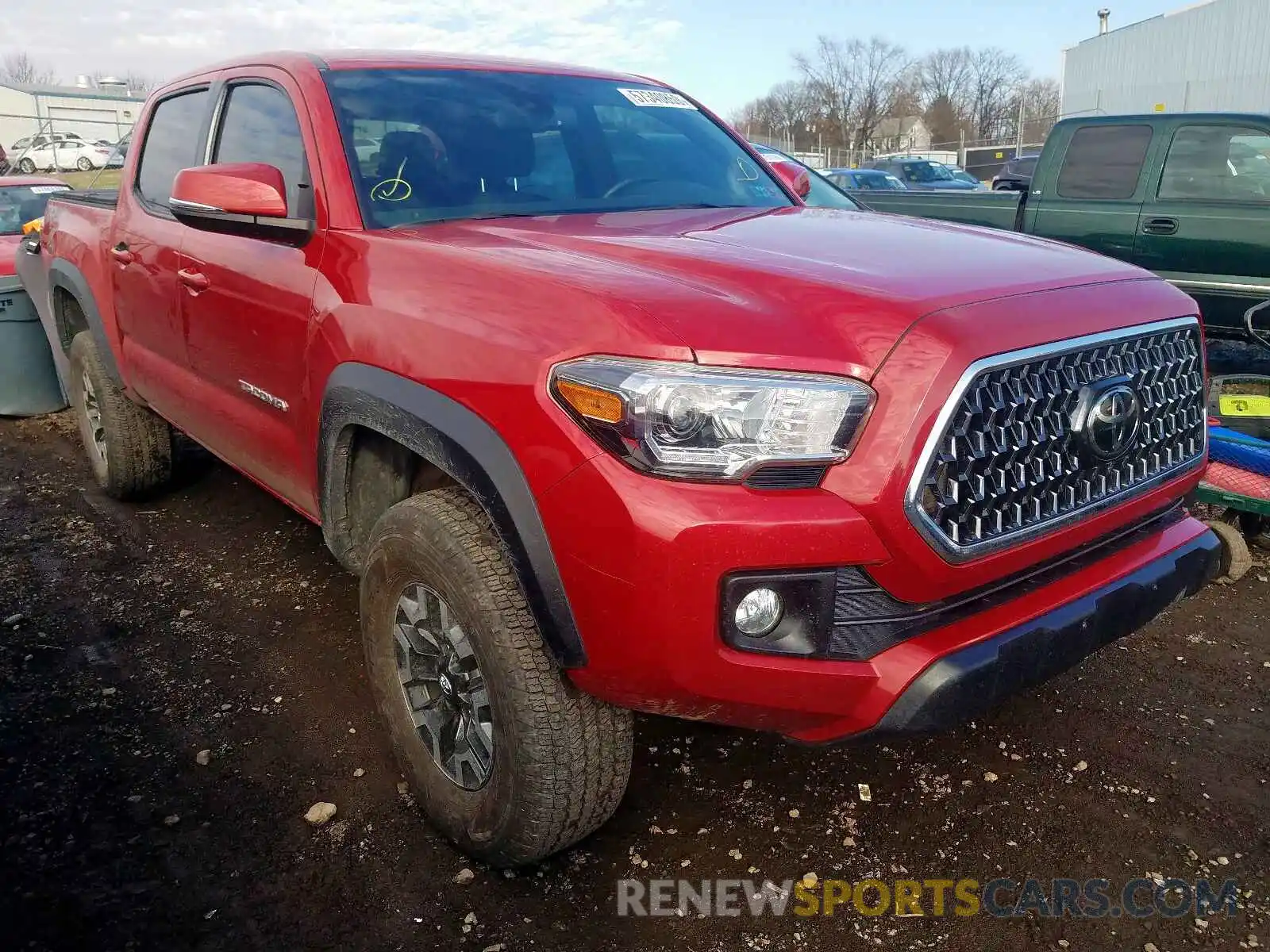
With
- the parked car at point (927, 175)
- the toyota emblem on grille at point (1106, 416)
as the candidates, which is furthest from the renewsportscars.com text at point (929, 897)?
the parked car at point (927, 175)

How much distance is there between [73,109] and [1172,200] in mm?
52311

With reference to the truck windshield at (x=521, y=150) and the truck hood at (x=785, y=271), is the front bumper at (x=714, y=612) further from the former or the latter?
the truck windshield at (x=521, y=150)

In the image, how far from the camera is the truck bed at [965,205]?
26.2 feet

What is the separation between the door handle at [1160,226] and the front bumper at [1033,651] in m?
5.67

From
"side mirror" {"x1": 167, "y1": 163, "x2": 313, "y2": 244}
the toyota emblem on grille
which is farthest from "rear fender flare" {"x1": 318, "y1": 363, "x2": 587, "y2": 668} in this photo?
the toyota emblem on grille

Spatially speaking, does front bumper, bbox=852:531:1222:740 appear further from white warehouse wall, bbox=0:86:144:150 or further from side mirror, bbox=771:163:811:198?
white warehouse wall, bbox=0:86:144:150

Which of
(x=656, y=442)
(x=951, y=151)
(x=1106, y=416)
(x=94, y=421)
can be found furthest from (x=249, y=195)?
(x=951, y=151)

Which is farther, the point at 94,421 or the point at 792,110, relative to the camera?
the point at 792,110

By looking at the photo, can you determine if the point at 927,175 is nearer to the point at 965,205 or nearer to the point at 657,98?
the point at 965,205

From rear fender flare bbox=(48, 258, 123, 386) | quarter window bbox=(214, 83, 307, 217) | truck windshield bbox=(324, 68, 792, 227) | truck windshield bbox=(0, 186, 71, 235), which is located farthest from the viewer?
truck windshield bbox=(0, 186, 71, 235)

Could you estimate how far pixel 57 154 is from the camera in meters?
33.6

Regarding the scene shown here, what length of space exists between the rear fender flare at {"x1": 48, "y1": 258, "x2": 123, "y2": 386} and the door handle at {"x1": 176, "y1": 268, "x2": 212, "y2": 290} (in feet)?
3.75

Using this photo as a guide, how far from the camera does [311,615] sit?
3.76 metres

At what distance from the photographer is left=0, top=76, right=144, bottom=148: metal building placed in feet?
142
